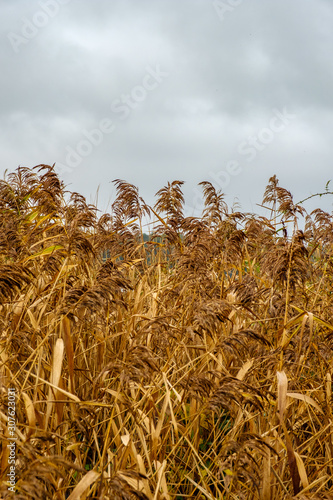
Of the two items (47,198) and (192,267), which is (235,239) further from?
(47,198)

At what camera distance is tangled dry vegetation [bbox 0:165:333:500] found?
7.59 feet

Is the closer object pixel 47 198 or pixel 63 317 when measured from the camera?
pixel 63 317

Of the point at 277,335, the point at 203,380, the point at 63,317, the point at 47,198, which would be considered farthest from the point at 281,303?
the point at 47,198

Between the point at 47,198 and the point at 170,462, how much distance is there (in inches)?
105

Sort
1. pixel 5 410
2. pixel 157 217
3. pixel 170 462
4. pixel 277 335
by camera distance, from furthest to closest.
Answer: pixel 157 217
pixel 277 335
pixel 170 462
pixel 5 410

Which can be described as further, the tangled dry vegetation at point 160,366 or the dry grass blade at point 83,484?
the tangled dry vegetation at point 160,366

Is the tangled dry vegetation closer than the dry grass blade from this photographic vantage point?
No

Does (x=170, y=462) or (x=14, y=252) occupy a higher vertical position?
(x=14, y=252)

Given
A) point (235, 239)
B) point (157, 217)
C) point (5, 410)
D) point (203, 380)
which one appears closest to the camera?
point (5, 410)

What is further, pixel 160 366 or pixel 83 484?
pixel 160 366

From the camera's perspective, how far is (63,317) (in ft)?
8.41

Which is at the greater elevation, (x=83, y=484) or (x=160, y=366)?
(x=160, y=366)

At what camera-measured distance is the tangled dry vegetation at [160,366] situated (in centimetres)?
231

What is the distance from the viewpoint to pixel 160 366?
343 cm
